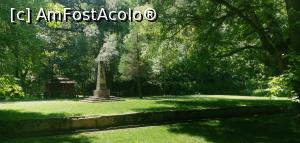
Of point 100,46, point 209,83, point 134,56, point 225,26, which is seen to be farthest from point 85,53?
point 225,26

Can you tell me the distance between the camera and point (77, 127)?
1730cm

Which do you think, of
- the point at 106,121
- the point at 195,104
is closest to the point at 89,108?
the point at 106,121

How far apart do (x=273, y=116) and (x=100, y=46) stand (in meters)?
30.5

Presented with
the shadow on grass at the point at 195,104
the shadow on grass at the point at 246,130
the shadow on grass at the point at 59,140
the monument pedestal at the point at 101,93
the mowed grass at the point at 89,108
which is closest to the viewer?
the shadow on grass at the point at 59,140

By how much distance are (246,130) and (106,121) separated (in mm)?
6452

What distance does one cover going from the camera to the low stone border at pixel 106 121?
16109 mm

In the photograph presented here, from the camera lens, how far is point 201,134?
16750mm

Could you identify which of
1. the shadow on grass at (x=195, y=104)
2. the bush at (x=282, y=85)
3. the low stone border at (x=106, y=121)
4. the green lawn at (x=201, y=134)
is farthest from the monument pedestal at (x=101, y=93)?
the bush at (x=282, y=85)

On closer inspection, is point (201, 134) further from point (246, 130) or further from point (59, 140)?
point (59, 140)

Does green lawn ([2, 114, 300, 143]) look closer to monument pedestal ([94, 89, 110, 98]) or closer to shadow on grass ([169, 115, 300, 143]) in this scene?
shadow on grass ([169, 115, 300, 143])

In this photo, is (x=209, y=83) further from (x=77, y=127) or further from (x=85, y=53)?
(x=77, y=127)

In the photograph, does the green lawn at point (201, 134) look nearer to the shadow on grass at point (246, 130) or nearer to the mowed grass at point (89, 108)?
the shadow on grass at point (246, 130)

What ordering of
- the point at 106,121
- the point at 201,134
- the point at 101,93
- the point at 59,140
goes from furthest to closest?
the point at 101,93, the point at 106,121, the point at 201,134, the point at 59,140

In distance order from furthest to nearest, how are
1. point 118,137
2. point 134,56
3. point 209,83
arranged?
point 209,83, point 134,56, point 118,137
